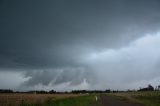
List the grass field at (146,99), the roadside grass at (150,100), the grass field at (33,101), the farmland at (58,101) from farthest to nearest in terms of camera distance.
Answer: the grass field at (146,99) < the roadside grass at (150,100) < the farmland at (58,101) < the grass field at (33,101)

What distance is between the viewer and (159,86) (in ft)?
573

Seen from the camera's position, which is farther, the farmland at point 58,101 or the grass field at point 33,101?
the farmland at point 58,101

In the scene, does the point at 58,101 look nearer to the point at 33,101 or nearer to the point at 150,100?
the point at 33,101

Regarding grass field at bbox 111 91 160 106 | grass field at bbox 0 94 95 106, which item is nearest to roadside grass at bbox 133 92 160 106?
grass field at bbox 111 91 160 106

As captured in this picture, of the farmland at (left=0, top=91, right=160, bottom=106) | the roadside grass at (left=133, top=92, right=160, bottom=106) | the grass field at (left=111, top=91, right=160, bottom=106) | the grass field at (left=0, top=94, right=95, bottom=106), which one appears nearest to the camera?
the grass field at (left=0, top=94, right=95, bottom=106)

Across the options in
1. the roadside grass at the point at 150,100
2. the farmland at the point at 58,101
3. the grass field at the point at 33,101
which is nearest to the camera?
the grass field at the point at 33,101

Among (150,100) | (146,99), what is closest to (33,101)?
(150,100)

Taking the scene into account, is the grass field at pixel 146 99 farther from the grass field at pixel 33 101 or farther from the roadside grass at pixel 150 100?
the grass field at pixel 33 101

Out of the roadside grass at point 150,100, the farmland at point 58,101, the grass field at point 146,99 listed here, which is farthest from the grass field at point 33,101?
the grass field at point 146,99

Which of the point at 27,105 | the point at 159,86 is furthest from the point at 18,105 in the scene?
the point at 159,86

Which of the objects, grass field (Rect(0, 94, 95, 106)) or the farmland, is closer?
grass field (Rect(0, 94, 95, 106))

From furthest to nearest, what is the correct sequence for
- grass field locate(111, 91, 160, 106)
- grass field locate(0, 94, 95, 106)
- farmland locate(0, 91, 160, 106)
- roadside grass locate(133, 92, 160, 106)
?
grass field locate(111, 91, 160, 106), roadside grass locate(133, 92, 160, 106), farmland locate(0, 91, 160, 106), grass field locate(0, 94, 95, 106)

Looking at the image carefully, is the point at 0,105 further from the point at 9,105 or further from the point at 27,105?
the point at 27,105

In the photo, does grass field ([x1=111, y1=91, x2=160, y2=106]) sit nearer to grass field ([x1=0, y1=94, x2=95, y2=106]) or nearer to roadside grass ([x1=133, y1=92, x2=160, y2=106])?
roadside grass ([x1=133, y1=92, x2=160, y2=106])
